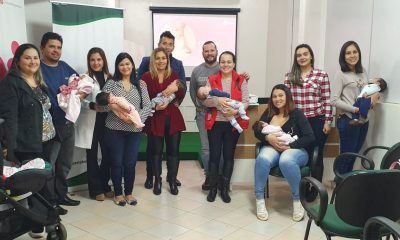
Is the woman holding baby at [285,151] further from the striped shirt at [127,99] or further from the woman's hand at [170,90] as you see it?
the striped shirt at [127,99]

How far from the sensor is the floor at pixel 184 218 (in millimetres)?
2898

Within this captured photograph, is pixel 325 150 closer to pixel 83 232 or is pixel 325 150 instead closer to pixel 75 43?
pixel 83 232

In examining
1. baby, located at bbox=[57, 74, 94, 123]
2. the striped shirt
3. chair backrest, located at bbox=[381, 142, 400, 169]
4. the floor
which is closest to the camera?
chair backrest, located at bbox=[381, 142, 400, 169]

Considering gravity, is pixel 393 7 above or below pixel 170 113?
above

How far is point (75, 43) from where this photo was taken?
372 centimetres

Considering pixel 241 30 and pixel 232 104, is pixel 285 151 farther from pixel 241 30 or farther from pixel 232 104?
pixel 241 30

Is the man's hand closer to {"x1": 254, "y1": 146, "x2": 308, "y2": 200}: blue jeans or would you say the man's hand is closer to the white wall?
{"x1": 254, "y1": 146, "x2": 308, "y2": 200}: blue jeans

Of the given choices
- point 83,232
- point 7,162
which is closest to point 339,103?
point 83,232

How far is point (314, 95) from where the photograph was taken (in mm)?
3439

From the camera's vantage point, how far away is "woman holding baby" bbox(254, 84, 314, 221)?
3139mm

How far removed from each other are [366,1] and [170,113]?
2.33 meters

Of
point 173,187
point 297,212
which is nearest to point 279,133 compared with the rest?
point 297,212

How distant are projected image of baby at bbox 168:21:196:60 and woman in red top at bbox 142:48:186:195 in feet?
9.98

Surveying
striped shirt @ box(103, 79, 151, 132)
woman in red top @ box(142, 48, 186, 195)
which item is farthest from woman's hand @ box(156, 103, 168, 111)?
striped shirt @ box(103, 79, 151, 132)
